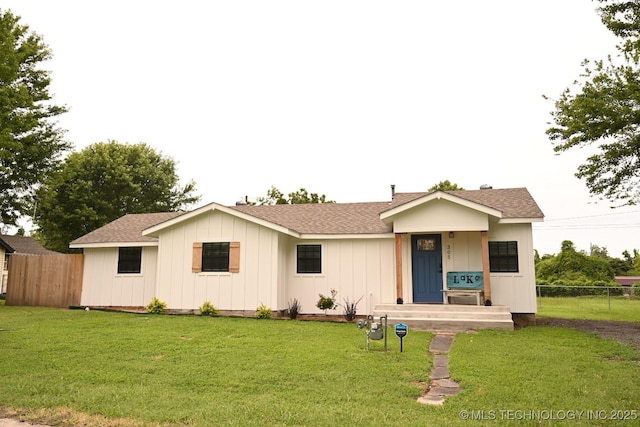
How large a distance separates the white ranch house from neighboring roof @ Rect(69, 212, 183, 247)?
4.3 inches

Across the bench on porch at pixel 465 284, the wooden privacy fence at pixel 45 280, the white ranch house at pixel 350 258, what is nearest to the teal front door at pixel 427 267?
the white ranch house at pixel 350 258

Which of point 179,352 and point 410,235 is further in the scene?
point 410,235

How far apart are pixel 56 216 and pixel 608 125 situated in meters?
32.8

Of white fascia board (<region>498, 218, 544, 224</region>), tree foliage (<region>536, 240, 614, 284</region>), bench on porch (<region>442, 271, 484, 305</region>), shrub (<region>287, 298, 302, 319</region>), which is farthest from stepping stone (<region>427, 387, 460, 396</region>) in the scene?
tree foliage (<region>536, 240, 614, 284</region>)

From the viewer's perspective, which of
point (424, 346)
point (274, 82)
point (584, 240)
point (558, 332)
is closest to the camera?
point (424, 346)

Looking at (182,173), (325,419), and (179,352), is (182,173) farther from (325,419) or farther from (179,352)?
(325,419)

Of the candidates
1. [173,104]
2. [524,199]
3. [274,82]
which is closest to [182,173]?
[173,104]

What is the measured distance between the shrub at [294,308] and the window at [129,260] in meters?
5.97

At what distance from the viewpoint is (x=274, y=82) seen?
57.5 ft

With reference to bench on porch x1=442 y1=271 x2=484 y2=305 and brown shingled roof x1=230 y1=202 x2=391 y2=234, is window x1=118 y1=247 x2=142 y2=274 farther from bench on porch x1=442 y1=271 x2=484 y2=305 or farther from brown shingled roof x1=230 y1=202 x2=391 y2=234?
bench on porch x1=442 y1=271 x2=484 y2=305

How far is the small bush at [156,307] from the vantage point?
14.8 meters

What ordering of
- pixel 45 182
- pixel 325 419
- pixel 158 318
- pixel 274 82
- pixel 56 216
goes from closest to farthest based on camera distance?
pixel 325 419 → pixel 158 318 → pixel 274 82 → pixel 45 182 → pixel 56 216

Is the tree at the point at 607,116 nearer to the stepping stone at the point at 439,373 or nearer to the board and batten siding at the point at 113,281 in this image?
the stepping stone at the point at 439,373

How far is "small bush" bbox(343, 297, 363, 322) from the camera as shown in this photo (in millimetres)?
14047
